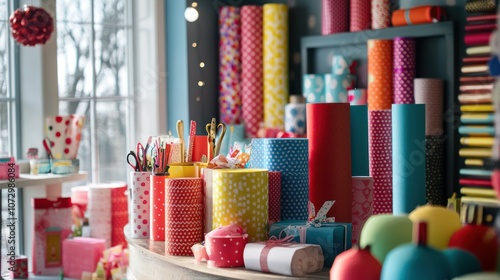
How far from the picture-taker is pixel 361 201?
8.21ft

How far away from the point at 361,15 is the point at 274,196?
2.60 metres

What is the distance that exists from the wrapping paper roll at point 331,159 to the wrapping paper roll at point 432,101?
1982 millimetres

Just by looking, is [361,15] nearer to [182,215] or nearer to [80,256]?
[80,256]

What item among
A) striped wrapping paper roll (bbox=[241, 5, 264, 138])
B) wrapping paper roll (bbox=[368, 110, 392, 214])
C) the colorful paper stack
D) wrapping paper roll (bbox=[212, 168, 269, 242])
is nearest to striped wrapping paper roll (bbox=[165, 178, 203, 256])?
wrapping paper roll (bbox=[212, 168, 269, 242])

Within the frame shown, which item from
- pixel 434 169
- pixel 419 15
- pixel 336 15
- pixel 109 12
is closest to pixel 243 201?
pixel 434 169

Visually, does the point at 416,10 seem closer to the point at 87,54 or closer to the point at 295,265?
the point at 87,54

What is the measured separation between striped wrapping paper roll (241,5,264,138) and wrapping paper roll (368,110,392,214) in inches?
102

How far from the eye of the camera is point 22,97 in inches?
178

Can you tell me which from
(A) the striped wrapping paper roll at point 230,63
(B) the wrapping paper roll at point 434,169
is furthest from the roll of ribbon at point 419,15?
(A) the striped wrapping paper roll at point 230,63

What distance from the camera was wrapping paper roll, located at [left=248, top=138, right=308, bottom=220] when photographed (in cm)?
247

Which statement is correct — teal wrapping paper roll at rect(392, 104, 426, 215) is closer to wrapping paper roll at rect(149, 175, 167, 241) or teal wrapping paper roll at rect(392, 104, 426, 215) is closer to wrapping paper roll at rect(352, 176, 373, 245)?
wrapping paper roll at rect(352, 176, 373, 245)

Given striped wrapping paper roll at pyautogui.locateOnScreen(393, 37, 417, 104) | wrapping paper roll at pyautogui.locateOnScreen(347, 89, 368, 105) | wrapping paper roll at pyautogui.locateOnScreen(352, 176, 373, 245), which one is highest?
striped wrapping paper roll at pyautogui.locateOnScreen(393, 37, 417, 104)

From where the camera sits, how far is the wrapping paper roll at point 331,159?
2445mm

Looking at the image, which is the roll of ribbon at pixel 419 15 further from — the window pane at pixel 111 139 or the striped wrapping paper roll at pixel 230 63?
the window pane at pixel 111 139
